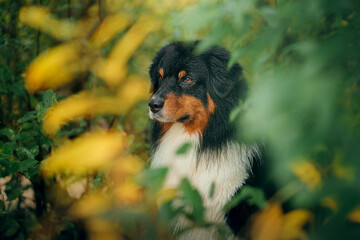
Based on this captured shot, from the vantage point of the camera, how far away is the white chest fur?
196 cm

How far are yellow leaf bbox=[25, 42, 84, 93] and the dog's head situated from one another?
771 millimetres

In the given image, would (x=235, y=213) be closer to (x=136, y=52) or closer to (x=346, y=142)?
(x=346, y=142)

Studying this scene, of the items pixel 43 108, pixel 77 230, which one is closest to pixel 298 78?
pixel 43 108

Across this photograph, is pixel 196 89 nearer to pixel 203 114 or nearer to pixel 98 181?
pixel 203 114

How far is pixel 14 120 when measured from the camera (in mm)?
2689

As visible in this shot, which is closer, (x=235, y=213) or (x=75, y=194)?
(x=235, y=213)

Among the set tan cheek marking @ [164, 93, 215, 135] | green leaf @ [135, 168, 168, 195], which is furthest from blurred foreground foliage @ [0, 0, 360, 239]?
tan cheek marking @ [164, 93, 215, 135]

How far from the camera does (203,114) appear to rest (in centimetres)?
215

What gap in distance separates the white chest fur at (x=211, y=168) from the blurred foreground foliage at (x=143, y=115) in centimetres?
15

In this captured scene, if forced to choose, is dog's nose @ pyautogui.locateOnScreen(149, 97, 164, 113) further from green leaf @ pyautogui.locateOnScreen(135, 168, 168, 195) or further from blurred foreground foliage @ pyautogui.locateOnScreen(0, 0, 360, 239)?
green leaf @ pyautogui.locateOnScreen(135, 168, 168, 195)

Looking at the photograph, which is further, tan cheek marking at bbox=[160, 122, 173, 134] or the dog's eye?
tan cheek marking at bbox=[160, 122, 173, 134]

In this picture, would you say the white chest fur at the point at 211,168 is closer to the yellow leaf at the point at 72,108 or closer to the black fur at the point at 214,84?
the black fur at the point at 214,84

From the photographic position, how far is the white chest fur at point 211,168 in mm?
1955

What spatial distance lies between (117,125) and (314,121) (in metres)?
2.05
